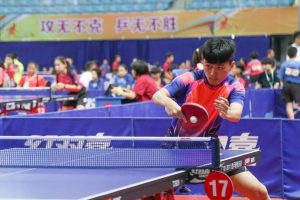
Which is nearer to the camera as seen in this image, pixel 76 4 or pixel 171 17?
pixel 171 17

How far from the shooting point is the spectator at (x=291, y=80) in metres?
13.5

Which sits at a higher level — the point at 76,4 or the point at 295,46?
the point at 76,4

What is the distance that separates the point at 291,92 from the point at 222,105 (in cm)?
952

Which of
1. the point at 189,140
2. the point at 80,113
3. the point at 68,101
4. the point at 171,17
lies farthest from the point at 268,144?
the point at 171,17

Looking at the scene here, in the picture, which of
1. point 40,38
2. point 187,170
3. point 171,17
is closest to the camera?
point 187,170

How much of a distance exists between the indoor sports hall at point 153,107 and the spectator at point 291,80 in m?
0.02

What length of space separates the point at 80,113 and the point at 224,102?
19.2 ft

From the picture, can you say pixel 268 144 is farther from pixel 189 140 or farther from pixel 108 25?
pixel 108 25

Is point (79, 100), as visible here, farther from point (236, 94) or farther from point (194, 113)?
point (194, 113)

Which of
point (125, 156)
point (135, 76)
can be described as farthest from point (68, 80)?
point (125, 156)

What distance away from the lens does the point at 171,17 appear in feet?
78.0

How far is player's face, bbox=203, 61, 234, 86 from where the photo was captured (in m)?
4.82

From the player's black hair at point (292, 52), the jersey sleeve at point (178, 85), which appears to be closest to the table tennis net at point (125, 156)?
the jersey sleeve at point (178, 85)

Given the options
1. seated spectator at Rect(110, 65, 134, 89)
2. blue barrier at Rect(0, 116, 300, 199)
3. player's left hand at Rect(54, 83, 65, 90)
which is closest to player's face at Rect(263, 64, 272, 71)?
seated spectator at Rect(110, 65, 134, 89)
